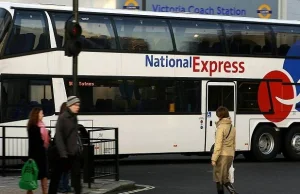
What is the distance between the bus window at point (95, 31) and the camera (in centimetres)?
1972

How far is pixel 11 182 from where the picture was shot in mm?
15195

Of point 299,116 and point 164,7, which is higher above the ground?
point 164,7

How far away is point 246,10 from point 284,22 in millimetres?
13268

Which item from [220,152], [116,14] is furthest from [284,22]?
[220,152]

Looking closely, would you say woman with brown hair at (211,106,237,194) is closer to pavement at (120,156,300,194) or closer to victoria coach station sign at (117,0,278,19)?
pavement at (120,156,300,194)

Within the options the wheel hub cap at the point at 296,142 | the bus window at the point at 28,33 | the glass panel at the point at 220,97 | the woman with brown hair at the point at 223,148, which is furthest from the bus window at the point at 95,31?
the woman with brown hair at the point at 223,148

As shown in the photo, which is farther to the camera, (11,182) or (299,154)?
(299,154)

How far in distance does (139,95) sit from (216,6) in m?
16.4

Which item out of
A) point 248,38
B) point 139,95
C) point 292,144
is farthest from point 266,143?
point 139,95

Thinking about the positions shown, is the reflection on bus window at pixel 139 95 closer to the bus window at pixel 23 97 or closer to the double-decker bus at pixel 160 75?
the double-decker bus at pixel 160 75

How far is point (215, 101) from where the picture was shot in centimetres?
2150

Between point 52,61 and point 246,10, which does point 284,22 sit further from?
point 246,10

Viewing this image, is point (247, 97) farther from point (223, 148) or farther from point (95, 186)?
point (223, 148)

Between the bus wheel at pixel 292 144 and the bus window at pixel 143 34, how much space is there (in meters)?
5.12
